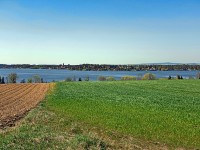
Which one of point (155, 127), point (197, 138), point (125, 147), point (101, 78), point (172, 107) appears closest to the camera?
point (125, 147)

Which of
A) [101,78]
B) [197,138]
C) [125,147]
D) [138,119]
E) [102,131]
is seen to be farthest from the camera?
[101,78]

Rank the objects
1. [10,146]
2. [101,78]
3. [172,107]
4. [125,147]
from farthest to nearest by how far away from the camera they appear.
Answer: [101,78]
[172,107]
[125,147]
[10,146]

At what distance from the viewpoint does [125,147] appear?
1531 centimetres

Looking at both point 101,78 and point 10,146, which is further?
point 101,78

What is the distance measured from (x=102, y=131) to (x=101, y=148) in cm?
455

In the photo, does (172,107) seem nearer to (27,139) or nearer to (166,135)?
(166,135)

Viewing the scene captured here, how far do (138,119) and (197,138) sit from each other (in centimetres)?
599

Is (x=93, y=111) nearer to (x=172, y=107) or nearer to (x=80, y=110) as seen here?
(x=80, y=110)

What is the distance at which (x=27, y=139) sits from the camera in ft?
50.8

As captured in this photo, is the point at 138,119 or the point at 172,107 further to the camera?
the point at 172,107

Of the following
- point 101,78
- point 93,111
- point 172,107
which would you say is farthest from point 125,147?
point 101,78

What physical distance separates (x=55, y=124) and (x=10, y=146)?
6.77m

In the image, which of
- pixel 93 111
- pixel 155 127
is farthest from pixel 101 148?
pixel 93 111

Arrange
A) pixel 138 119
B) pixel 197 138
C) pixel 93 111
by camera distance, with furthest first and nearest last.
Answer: pixel 93 111 < pixel 138 119 < pixel 197 138
